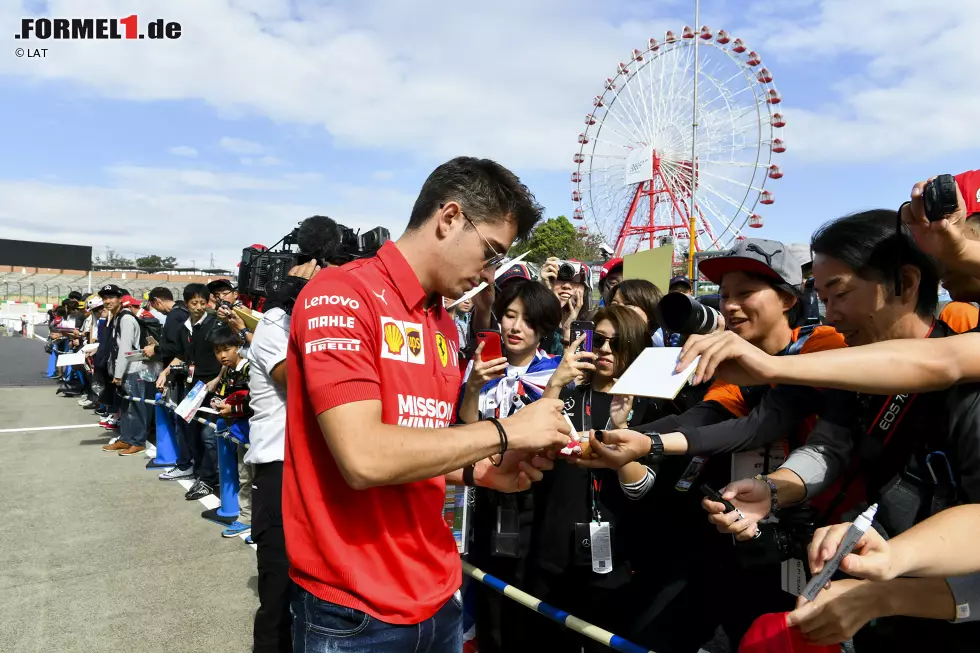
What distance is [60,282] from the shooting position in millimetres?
60594

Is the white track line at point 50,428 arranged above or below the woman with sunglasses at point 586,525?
below

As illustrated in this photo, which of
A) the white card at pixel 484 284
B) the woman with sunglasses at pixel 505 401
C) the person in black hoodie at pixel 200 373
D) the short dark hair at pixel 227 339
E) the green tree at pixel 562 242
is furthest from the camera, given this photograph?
the green tree at pixel 562 242

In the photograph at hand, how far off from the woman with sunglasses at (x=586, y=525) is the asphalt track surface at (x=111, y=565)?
1.93m

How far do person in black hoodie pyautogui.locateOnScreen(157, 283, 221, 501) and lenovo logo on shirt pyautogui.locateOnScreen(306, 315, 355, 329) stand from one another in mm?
5509

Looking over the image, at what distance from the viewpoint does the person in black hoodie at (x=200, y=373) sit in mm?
6441

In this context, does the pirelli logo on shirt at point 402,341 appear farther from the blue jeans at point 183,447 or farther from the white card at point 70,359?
the white card at point 70,359

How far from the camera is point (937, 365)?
4.39 feet

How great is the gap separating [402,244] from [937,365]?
1.29 metres

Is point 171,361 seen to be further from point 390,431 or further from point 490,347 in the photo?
point 390,431

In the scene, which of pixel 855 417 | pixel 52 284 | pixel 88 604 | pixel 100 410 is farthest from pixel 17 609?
pixel 52 284

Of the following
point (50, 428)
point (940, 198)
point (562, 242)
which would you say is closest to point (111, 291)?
point (50, 428)

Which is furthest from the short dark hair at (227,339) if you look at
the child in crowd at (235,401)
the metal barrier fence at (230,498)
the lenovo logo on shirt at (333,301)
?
the lenovo logo on shirt at (333,301)

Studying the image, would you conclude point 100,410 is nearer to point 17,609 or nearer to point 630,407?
point 17,609

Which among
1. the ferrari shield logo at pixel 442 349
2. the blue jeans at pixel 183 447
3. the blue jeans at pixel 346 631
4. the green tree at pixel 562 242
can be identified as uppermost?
the green tree at pixel 562 242
